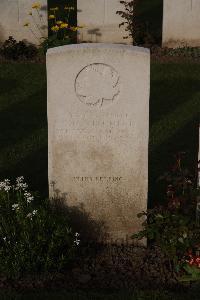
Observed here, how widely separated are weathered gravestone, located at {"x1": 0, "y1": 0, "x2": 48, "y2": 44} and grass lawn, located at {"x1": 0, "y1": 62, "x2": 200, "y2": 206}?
1.05 meters

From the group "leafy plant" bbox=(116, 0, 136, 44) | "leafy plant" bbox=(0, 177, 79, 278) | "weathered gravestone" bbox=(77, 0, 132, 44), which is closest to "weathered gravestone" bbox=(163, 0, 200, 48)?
"leafy plant" bbox=(116, 0, 136, 44)

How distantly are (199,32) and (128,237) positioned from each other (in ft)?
23.8

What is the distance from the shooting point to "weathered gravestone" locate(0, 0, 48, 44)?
12.1 m

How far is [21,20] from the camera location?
12258 mm

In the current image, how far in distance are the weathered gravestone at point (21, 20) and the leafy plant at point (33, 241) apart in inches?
281

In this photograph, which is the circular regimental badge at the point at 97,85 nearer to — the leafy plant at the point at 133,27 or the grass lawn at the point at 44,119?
the grass lawn at the point at 44,119

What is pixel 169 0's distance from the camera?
11969mm

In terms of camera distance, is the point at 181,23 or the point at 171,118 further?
the point at 181,23

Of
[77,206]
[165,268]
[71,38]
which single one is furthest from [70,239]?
[71,38]

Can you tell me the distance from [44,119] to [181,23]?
4188 mm

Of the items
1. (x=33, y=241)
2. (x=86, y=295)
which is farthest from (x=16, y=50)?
(x=86, y=295)

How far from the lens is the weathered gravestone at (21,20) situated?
12094mm

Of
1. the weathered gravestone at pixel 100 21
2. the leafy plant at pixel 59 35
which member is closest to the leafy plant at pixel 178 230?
the leafy plant at pixel 59 35

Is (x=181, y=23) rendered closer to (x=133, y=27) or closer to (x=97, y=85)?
(x=133, y=27)
